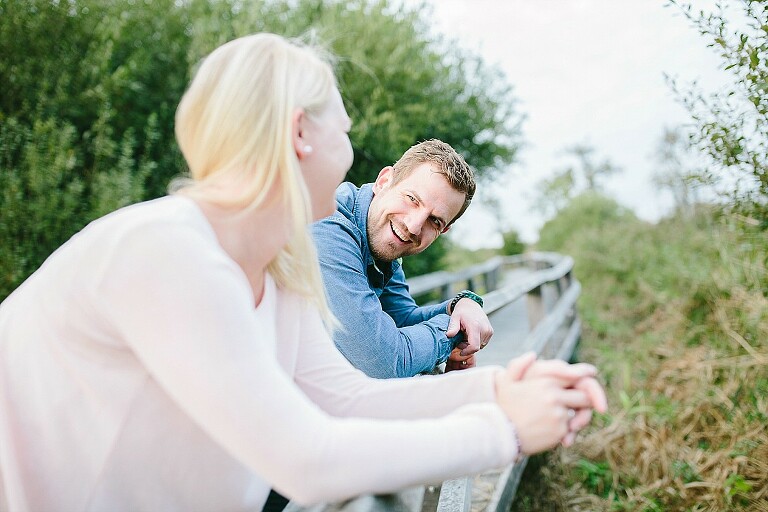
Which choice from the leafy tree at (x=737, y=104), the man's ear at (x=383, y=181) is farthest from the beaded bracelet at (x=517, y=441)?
the leafy tree at (x=737, y=104)

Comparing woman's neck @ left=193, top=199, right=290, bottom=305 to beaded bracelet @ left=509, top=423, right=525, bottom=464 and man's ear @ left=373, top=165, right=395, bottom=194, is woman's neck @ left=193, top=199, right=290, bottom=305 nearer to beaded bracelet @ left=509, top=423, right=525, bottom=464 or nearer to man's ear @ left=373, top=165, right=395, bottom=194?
beaded bracelet @ left=509, top=423, right=525, bottom=464

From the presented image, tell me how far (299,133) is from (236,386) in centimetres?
49

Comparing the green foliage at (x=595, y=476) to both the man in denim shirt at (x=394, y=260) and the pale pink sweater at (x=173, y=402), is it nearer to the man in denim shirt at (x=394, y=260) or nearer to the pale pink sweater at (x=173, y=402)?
the man in denim shirt at (x=394, y=260)

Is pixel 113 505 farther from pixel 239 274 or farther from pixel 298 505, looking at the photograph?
pixel 239 274

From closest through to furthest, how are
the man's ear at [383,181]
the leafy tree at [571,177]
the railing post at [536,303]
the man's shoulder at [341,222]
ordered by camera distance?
the man's shoulder at [341,222]
the man's ear at [383,181]
the railing post at [536,303]
the leafy tree at [571,177]

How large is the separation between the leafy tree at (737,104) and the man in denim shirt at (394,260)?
1.03 meters

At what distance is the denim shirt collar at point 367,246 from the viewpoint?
2.18 meters

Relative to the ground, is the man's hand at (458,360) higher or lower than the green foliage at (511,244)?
higher

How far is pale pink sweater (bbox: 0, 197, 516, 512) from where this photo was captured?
0.87 meters

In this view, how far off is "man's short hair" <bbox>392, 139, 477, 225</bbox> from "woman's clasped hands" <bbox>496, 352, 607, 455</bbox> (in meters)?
1.09

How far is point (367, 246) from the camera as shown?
7.15 ft

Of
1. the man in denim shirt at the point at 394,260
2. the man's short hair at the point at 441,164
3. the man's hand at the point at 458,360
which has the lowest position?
the man's hand at the point at 458,360

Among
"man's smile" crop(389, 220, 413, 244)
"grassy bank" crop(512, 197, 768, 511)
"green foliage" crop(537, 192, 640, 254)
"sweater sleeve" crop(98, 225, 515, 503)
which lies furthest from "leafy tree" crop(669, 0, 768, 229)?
"green foliage" crop(537, 192, 640, 254)

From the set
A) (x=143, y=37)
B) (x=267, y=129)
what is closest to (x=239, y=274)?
Result: (x=267, y=129)
